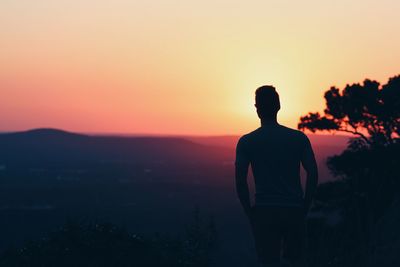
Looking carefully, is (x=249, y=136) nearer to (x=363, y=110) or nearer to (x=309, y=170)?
(x=309, y=170)

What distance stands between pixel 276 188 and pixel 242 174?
0.29 m

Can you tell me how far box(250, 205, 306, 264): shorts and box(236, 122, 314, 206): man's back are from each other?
0.22 feet

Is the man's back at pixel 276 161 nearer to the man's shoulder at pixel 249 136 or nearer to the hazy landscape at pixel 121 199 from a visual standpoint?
the man's shoulder at pixel 249 136

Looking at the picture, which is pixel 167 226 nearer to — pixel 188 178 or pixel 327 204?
pixel 327 204

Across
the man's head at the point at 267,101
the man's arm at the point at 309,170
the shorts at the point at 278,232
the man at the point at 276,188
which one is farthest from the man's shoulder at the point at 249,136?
the shorts at the point at 278,232

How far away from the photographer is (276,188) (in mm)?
5805

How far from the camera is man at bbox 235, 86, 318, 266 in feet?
19.0

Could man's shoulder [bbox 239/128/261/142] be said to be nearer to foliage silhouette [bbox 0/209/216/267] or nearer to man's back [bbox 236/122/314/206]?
man's back [bbox 236/122/314/206]

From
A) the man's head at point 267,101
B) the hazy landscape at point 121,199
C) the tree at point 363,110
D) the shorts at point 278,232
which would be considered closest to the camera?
the shorts at point 278,232

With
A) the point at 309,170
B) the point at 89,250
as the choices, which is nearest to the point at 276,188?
the point at 309,170

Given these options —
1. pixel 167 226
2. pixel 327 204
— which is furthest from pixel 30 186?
pixel 327 204

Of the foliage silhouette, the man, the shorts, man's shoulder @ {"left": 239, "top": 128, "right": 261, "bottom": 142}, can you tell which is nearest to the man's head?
the man

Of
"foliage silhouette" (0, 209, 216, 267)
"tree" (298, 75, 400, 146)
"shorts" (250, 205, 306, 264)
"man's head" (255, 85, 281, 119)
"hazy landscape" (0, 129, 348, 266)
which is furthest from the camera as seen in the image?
"hazy landscape" (0, 129, 348, 266)

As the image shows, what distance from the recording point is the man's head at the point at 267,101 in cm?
597
